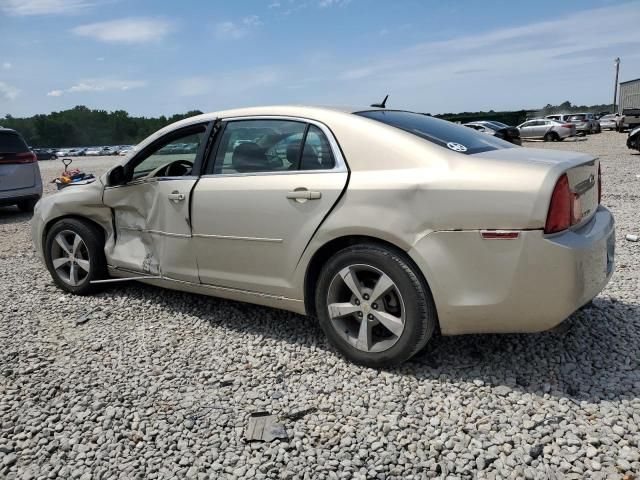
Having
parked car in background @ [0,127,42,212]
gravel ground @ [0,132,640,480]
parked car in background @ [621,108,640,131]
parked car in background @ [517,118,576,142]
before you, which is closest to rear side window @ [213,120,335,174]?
gravel ground @ [0,132,640,480]

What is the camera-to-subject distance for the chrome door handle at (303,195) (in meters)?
3.26

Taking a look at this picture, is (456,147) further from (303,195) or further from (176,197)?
(176,197)

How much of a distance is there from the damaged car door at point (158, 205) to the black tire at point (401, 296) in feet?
4.29

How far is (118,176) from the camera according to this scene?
444 centimetres

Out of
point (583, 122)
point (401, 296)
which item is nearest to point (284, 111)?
point (401, 296)

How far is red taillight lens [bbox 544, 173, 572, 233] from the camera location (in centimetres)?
267

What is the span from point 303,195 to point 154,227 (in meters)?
1.49

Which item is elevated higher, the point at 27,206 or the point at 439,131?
the point at 439,131

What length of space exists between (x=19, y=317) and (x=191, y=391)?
218cm

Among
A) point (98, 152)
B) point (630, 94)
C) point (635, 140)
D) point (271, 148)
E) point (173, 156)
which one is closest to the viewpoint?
point (271, 148)

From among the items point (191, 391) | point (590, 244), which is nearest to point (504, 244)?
point (590, 244)

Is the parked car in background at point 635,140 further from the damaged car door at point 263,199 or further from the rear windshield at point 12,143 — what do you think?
the damaged car door at point 263,199

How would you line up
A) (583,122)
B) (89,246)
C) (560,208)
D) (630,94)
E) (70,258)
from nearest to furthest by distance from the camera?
(560,208) < (89,246) < (70,258) < (583,122) < (630,94)

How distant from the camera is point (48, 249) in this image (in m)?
4.97
